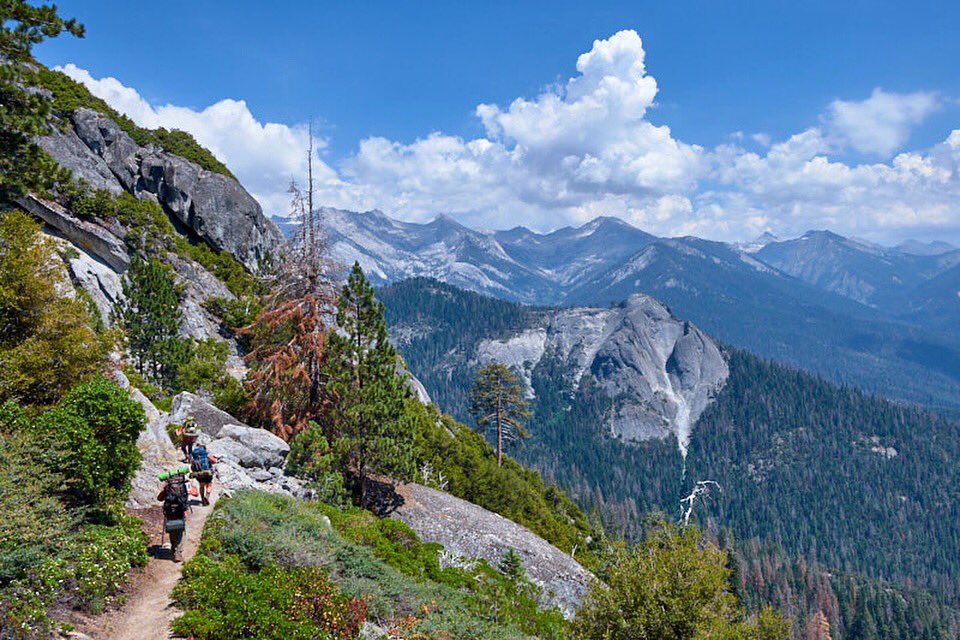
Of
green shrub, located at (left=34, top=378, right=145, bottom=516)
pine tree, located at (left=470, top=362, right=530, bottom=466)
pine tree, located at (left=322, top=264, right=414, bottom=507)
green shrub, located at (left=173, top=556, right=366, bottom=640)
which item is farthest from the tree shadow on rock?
pine tree, located at (left=470, top=362, right=530, bottom=466)

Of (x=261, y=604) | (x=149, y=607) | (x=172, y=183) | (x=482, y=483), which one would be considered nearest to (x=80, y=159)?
(x=172, y=183)

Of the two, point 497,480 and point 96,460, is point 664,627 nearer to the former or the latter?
point 96,460

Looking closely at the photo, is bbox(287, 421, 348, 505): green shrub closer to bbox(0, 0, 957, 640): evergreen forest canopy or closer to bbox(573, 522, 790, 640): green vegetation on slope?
bbox(0, 0, 957, 640): evergreen forest canopy

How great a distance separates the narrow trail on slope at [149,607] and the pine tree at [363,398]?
11.3m

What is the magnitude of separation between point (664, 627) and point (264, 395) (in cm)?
2232

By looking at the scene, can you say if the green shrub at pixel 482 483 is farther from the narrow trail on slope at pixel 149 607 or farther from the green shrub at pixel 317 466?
the narrow trail on slope at pixel 149 607

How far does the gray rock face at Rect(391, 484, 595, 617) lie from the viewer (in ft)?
88.7

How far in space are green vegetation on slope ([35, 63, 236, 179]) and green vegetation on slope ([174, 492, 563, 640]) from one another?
175 ft

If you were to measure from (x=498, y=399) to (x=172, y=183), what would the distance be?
42124 millimetres

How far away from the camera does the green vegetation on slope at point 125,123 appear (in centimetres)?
5138

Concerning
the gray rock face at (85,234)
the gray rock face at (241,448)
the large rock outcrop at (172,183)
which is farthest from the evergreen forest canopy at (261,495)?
the large rock outcrop at (172,183)

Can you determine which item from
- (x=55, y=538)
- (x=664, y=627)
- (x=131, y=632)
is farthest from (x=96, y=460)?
(x=664, y=627)

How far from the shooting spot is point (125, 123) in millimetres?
57812

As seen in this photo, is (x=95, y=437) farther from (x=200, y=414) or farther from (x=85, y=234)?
(x=85, y=234)
